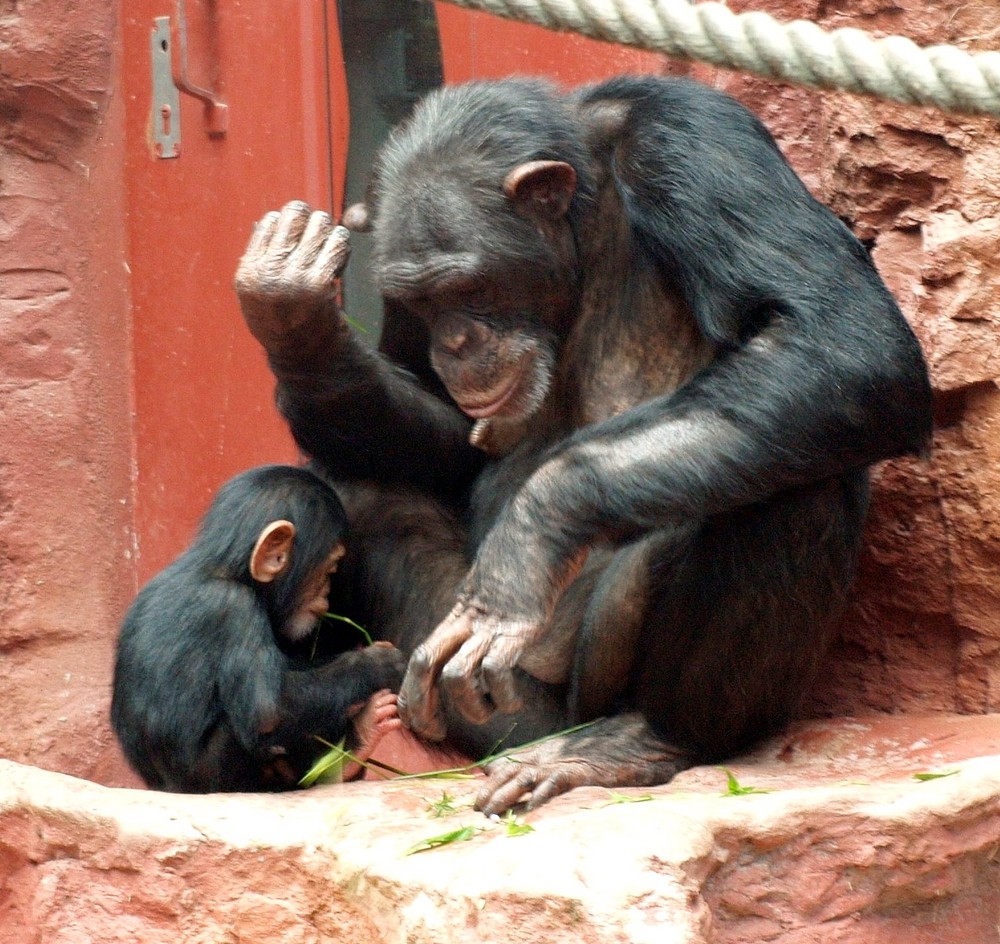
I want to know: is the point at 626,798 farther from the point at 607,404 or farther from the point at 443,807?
the point at 607,404

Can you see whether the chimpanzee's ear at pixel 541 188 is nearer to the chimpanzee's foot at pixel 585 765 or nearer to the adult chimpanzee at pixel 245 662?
the adult chimpanzee at pixel 245 662

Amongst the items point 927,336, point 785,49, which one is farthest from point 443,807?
point 927,336

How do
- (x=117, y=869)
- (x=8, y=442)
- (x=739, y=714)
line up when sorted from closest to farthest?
(x=117, y=869)
(x=739, y=714)
(x=8, y=442)

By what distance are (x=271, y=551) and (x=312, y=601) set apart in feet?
0.74

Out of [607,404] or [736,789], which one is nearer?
[736,789]

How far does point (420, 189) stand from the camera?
3.72m

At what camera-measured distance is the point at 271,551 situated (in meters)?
3.70

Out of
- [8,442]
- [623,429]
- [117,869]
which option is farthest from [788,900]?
[8,442]

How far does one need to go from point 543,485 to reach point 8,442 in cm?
266

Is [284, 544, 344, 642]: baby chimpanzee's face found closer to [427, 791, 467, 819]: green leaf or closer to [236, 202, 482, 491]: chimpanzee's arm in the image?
[236, 202, 482, 491]: chimpanzee's arm

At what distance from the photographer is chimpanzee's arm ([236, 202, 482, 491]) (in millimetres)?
3744

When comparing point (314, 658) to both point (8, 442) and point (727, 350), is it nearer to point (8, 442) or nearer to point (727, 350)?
point (727, 350)

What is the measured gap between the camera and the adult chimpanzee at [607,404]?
3285mm

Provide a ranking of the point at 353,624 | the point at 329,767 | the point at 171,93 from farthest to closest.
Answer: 1. the point at 171,93
2. the point at 353,624
3. the point at 329,767
